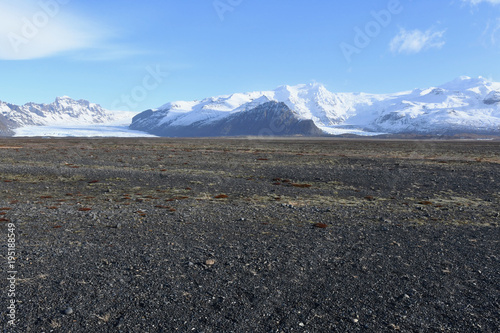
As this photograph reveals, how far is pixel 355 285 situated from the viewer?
8125mm

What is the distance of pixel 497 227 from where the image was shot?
1326 cm

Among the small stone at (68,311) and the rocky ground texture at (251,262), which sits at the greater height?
the small stone at (68,311)

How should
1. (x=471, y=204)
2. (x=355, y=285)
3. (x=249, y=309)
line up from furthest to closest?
(x=471, y=204), (x=355, y=285), (x=249, y=309)

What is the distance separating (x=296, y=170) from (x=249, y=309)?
2336 cm

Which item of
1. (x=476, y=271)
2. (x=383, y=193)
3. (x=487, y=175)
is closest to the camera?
(x=476, y=271)

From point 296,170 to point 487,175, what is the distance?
1522 centimetres

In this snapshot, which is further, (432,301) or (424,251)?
(424,251)

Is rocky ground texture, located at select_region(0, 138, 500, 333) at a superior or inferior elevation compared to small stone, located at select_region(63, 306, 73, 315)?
inferior

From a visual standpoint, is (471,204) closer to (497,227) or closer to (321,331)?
(497,227)

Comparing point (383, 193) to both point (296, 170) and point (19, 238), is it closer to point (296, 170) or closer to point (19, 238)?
point (296, 170)

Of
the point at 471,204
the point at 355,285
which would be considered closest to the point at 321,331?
the point at 355,285

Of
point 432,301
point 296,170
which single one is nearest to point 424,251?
point 432,301

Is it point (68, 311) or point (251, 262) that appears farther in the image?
point (251, 262)

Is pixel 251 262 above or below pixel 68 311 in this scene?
below
